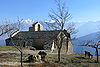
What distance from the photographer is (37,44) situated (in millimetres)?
61312

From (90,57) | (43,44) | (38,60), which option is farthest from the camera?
(43,44)

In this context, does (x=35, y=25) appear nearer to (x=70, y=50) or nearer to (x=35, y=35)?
(x=35, y=35)

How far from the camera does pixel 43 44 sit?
60.2m

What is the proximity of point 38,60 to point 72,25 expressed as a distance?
8.47 m

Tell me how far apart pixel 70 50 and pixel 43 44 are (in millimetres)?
10982

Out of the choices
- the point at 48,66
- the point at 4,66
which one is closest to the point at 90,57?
the point at 48,66

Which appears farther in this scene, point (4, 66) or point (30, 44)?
point (30, 44)

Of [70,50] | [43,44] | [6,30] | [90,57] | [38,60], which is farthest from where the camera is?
[70,50]

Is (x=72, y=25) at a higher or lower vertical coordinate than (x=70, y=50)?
higher

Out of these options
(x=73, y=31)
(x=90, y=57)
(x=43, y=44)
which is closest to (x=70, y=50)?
(x=43, y=44)

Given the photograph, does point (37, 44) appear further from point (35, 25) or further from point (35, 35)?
point (35, 25)

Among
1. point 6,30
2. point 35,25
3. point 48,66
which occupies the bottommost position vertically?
point 48,66

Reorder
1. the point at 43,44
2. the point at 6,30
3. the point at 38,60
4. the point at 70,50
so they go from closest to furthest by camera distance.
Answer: the point at 6,30 → the point at 38,60 → the point at 43,44 → the point at 70,50

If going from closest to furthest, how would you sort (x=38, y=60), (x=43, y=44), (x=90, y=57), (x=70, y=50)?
1. (x=38, y=60)
2. (x=90, y=57)
3. (x=43, y=44)
4. (x=70, y=50)
